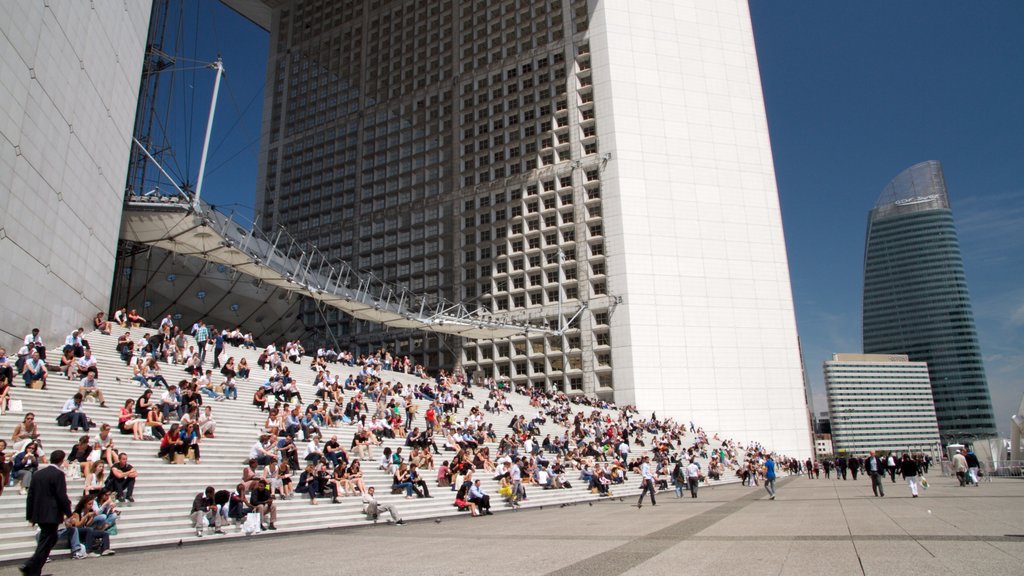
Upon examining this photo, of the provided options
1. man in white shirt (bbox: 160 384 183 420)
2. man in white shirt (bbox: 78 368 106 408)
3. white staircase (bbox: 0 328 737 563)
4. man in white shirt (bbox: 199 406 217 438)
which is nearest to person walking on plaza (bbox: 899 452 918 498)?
white staircase (bbox: 0 328 737 563)

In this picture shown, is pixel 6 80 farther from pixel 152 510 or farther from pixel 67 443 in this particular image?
pixel 152 510

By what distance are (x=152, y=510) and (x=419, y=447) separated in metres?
9.77

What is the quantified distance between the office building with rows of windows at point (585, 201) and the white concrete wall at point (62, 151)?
78.5ft

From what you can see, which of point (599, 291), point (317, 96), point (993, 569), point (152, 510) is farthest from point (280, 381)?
point (317, 96)

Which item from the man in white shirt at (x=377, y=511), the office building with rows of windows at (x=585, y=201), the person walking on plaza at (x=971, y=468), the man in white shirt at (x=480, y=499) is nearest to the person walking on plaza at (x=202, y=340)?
the man in white shirt at (x=377, y=511)

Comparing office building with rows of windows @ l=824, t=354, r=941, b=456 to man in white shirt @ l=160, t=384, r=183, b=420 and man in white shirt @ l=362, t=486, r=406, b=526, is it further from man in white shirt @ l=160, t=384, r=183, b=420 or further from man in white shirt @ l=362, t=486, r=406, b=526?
man in white shirt @ l=160, t=384, r=183, b=420

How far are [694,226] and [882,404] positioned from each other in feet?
477

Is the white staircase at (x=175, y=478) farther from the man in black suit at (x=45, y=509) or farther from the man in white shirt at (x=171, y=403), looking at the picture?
the man in black suit at (x=45, y=509)

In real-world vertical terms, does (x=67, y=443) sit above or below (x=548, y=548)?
above

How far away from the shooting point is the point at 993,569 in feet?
22.8

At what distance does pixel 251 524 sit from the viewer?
12.5 m

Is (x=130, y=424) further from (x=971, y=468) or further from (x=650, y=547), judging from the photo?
(x=971, y=468)

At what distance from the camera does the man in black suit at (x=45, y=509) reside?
24.6ft

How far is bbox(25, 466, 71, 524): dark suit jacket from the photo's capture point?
24.8 feet
